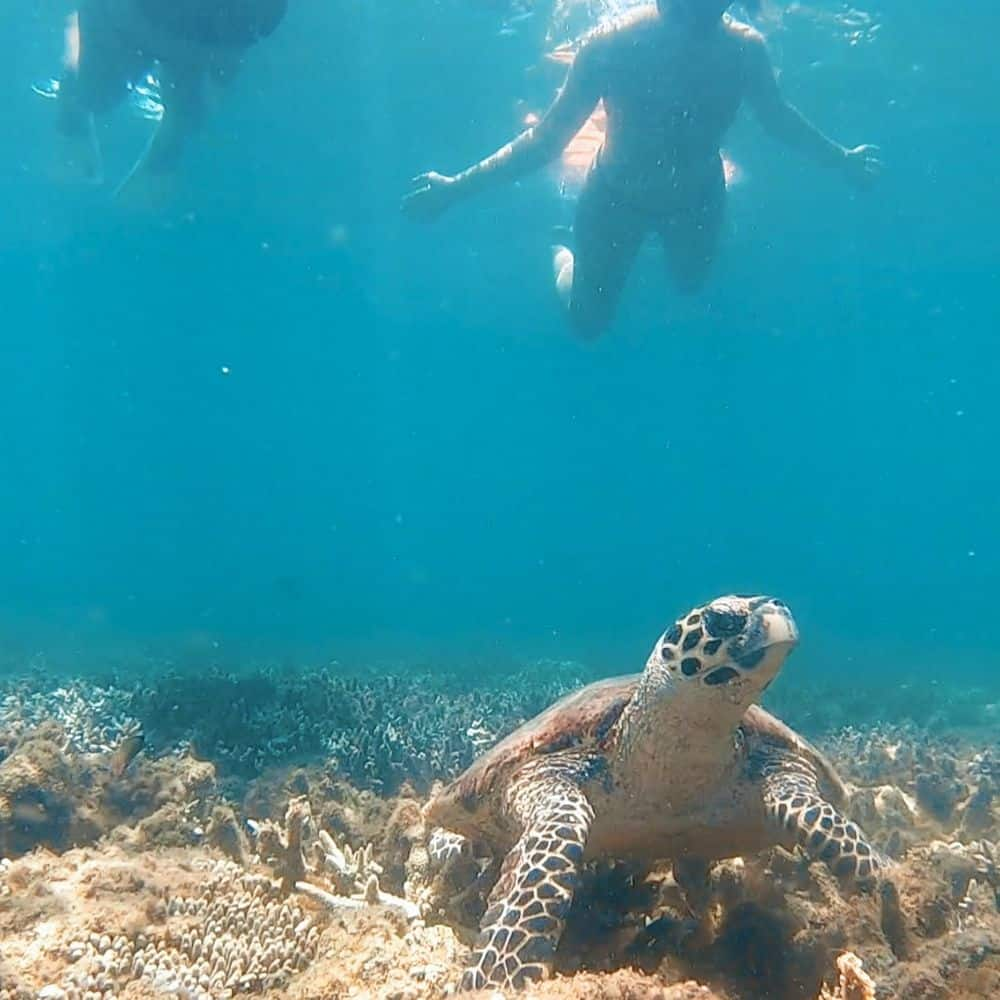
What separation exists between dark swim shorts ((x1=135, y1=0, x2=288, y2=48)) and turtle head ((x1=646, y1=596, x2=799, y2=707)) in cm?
1169

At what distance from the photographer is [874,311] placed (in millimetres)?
33125

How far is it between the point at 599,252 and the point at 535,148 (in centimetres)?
174

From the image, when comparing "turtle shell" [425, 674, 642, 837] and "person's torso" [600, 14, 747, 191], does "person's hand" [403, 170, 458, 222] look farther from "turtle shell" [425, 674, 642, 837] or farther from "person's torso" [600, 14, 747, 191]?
"turtle shell" [425, 674, 642, 837]

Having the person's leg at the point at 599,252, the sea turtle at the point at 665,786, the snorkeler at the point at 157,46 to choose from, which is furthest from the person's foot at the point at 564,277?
the sea turtle at the point at 665,786

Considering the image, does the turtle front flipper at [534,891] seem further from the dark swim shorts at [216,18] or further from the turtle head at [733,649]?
the dark swim shorts at [216,18]

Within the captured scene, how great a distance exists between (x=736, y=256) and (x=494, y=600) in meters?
35.8

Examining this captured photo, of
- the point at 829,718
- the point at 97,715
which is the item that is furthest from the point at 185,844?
the point at 829,718

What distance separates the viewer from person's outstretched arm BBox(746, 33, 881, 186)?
37.2ft

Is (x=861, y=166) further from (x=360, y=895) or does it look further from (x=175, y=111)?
(x=360, y=895)

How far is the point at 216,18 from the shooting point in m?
11.5

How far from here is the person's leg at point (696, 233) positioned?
11820 millimetres

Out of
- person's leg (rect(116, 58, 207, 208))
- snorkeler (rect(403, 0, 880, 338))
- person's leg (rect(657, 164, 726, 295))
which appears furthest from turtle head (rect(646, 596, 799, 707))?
person's leg (rect(116, 58, 207, 208))

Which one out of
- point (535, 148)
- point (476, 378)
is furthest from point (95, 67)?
point (476, 378)

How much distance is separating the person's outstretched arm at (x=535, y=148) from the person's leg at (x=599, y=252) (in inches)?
31.3
